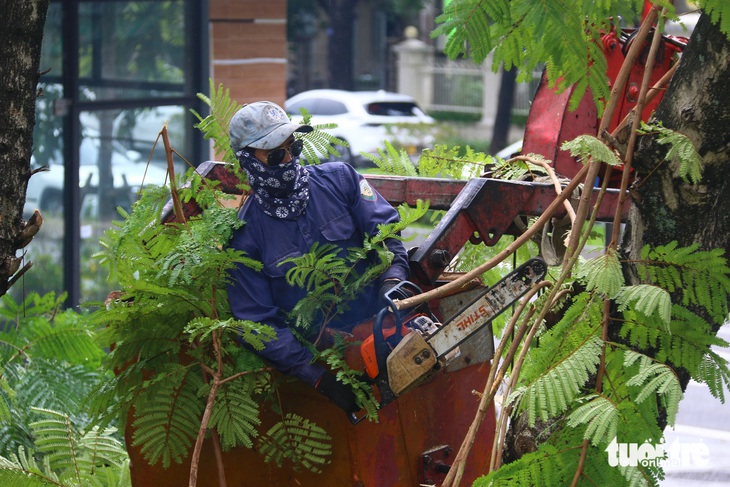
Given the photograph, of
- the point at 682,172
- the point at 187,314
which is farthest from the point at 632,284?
the point at 187,314

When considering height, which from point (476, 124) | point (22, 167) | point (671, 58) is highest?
point (671, 58)

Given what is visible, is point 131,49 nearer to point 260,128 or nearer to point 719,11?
point 260,128

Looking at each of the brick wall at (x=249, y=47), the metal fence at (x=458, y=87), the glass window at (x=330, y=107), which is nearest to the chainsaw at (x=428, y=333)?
the brick wall at (x=249, y=47)

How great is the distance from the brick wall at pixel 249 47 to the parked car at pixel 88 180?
1.28m

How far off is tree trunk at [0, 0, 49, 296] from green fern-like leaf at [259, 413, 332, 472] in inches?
41.0

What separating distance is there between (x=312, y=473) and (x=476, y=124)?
2441cm

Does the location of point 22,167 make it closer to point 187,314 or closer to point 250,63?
point 187,314

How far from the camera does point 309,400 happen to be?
3590 mm

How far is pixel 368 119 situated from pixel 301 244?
18.3 m

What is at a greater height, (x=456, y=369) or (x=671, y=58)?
(x=671, y=58)

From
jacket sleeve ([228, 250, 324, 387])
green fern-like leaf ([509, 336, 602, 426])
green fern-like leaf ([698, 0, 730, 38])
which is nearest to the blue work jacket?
jacket sleeve ([228, 250, 324, 387])

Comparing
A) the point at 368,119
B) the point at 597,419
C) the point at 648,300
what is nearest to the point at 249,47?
the point at 648,300

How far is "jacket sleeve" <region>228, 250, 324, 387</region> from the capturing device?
3.44 m

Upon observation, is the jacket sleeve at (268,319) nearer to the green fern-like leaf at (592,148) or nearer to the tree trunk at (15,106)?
the tree trunk at (15,106)
